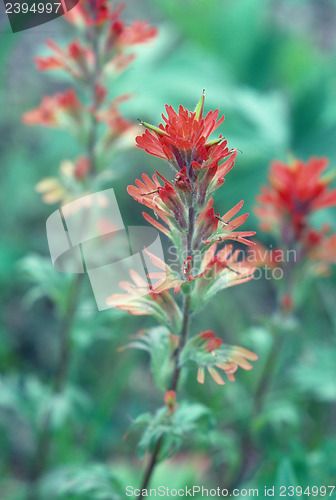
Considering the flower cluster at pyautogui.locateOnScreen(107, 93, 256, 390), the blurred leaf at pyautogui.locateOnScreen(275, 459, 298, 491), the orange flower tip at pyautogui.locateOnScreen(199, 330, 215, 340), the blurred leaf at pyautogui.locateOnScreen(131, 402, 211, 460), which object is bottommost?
the blurred leaf at pyautogui.locateOnScreen(275, 459, 298, 491)

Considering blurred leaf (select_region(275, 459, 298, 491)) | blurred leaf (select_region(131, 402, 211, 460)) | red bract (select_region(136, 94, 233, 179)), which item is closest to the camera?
red bract (select_region(136, 94, 233, 179))

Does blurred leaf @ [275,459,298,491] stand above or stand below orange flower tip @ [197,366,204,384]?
below

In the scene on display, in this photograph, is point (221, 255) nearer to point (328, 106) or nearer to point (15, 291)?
point (15, 291)

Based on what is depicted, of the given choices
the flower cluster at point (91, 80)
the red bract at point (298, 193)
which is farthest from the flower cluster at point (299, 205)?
the flower cluster at point (91, 80)

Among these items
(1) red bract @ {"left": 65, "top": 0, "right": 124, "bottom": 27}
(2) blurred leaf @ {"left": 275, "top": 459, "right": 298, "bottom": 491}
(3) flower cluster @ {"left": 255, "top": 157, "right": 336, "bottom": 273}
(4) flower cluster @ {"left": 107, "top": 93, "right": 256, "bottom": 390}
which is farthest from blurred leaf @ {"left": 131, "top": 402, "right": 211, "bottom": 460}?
(1) red bract @ {"left": 65, "top": 0, "right": 124, "bottom": 27}

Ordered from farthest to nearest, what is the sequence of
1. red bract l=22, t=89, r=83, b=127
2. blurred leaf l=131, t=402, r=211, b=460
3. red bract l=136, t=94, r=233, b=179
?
1. red bract l=22, t=89, r=83, b=127
2. blurred leaf l=131, t=402, r=211, b=460
3. red bract l=136, t=94, r=233, b=179

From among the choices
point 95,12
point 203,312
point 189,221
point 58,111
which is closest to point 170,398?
point 189,221

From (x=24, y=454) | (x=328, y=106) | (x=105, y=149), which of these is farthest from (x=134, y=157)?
(x=24, y=454)

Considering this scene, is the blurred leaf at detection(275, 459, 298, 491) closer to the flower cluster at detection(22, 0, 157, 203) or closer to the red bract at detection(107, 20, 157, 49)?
the flower cluster at detection(22, 0, 157, 203)
